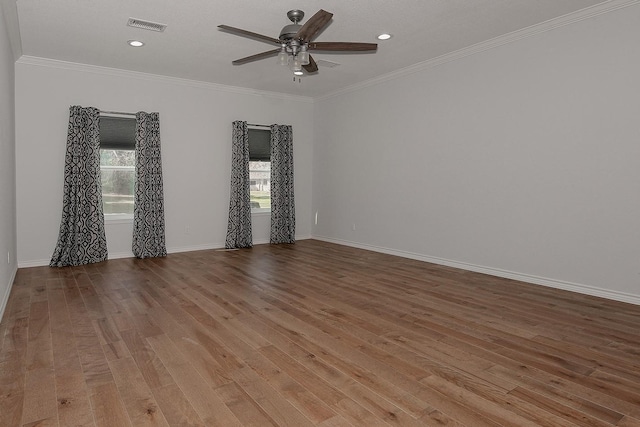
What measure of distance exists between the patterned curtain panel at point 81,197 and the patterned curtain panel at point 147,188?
51 centimetres

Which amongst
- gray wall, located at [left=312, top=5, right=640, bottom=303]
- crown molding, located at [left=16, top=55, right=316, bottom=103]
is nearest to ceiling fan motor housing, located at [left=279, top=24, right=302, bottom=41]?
gray wall, located at [left=312, top=5, right=640, bottom=303]

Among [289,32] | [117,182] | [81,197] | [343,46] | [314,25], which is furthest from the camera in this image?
[117,182]

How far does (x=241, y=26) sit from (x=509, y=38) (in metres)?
3.13

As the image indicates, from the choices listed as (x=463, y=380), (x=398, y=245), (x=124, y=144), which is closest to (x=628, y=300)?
(x=463, y=380)

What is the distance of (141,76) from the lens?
6.23 m

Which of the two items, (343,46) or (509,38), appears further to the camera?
(509,38)

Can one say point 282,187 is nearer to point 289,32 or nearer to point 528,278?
point 289,32

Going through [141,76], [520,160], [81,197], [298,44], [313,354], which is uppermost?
[141,76]

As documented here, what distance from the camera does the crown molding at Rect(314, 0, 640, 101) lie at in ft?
12.9

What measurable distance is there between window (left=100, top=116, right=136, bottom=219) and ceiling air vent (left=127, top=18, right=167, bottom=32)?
2.19 meters

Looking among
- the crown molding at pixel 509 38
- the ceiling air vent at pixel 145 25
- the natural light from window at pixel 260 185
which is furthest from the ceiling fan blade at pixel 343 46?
the natural light from window at pixel 260 185

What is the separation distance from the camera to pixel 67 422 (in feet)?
6.30

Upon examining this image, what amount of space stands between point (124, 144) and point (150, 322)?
3.86 metres

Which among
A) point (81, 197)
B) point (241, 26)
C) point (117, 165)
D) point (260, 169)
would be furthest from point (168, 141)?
point (241, 26)
